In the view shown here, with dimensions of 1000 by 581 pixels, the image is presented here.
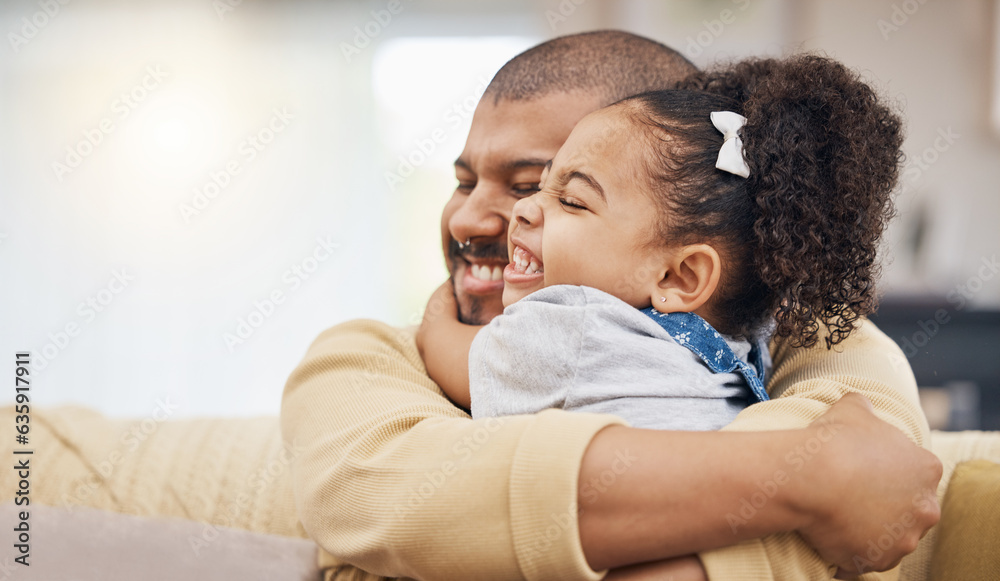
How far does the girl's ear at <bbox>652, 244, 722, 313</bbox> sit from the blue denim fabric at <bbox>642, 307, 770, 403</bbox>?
2cm

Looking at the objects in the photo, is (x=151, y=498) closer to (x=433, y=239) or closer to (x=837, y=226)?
(x=837, y=226)

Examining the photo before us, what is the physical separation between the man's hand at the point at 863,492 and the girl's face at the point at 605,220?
0.30m

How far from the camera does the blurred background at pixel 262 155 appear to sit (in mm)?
4090

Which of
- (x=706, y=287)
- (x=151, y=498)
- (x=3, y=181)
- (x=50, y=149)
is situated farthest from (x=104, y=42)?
(x=706, y=287)

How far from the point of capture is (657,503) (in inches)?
30.9

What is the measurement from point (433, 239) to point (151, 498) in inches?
135

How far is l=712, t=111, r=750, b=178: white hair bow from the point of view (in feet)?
3.28

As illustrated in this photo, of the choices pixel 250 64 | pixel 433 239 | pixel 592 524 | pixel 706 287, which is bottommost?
pixel 433 239

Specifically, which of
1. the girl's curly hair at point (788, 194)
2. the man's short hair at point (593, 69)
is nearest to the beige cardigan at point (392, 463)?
the girl's curly hair at point (788, 194)

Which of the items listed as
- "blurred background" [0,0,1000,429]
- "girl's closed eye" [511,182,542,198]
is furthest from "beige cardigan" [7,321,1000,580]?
"blurred background" [0,0,1000,429]

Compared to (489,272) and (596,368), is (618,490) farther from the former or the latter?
(489,272)

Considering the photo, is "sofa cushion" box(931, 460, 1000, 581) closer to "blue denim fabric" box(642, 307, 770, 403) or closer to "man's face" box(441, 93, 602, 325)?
"blue denim fabric" box(642, 307, 770, 403)

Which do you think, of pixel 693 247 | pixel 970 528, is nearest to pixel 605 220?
pixel 693 247

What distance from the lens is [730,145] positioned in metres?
1.01
